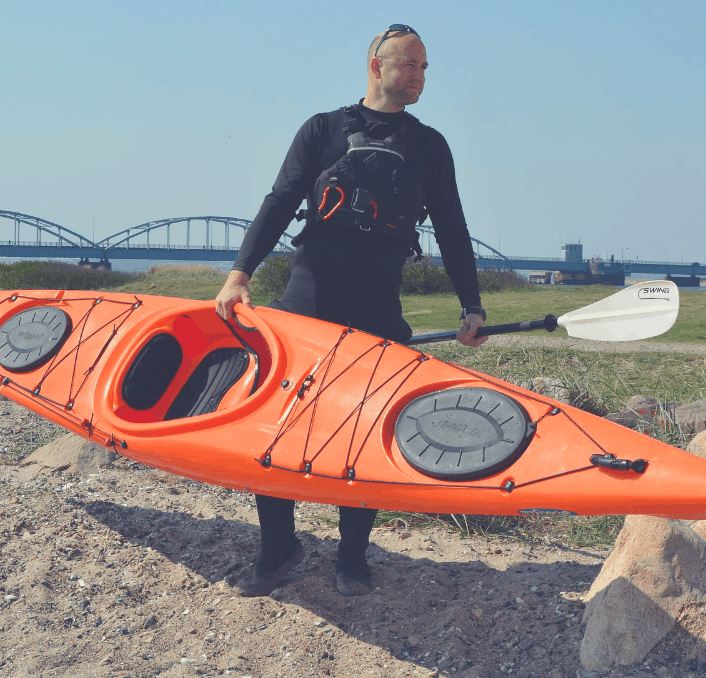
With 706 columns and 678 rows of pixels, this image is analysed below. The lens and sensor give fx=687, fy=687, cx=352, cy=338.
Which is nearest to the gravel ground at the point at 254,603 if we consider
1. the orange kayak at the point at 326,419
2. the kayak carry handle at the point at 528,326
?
the orange kayak at the point at 326,419

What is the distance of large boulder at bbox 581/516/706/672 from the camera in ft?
6.71

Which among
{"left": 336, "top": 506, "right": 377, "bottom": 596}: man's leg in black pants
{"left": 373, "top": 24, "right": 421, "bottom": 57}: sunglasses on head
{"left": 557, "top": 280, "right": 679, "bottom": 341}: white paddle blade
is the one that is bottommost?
{"left": 336, "top": 506, "right": 377, "bottom": 596}: man's leg in black pants

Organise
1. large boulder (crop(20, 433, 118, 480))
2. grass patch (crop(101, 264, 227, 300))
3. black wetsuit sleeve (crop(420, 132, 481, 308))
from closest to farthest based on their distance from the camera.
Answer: black wetsuit sleeve (crop(420, 132, 481, 308)) < large boulder (crop(20, 433, 118, 480)) < grass patch (crop(101, 264, 227, 300))

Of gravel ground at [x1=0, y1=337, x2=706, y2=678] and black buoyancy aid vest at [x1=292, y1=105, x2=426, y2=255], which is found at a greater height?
black buoyancy aid vest at [x1=292, y1=105, x2=426, y2=255]

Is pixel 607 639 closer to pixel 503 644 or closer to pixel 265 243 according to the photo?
pixel 503 644

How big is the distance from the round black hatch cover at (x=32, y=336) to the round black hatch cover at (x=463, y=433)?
2.16 m

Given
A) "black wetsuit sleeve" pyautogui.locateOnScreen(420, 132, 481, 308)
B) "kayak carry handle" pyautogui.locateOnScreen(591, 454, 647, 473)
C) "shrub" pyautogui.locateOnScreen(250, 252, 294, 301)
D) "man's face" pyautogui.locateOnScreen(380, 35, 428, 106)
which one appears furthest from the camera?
"shrub" pyautogui.locateOnScreen(250, 252, 294, 301)

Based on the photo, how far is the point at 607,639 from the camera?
2.06 metres

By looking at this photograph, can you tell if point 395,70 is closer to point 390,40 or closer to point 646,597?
point 390,40

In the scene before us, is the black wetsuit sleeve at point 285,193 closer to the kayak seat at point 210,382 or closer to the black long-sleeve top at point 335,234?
the black long-sleeve top at point 335,234

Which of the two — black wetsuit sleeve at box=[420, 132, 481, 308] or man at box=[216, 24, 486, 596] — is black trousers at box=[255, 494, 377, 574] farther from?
black wetsuit sleeve at box=[420, 132, 481, 308]

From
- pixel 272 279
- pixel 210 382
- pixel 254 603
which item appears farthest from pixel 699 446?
pixel 272 279

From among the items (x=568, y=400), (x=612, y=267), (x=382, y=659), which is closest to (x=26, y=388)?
(x=382, y=659)

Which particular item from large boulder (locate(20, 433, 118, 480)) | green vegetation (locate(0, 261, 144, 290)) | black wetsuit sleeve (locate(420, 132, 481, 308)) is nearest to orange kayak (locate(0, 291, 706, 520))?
black wetsuit sleeve (locate(420, 132, 481, 308))
